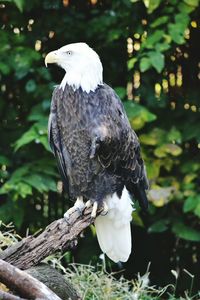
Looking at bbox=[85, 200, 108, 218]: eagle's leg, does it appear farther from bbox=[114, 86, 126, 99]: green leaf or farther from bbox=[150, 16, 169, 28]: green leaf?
bbox=[150, 16, 169, 28]: green leaf

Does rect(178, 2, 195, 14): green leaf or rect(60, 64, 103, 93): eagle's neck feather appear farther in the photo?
rect(178, 2, 195, 14): green leaf

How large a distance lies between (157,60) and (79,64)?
31.5 inches

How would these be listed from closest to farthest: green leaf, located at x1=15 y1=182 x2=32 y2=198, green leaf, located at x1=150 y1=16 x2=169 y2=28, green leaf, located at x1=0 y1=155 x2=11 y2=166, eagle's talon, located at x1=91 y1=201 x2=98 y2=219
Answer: eagle's talon, located at x1=91 y1=201 x2=98 y2=219
green leaf, located at x1=15 y1=182 x2=32 y2=198
green leaf, located at x1=150 y1=16 x2=169 y2=28
green leaf, located at x1=0 y1=155 x2=11 y2=166

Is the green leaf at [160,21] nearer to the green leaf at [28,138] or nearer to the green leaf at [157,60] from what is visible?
the green leaf at [157,60]

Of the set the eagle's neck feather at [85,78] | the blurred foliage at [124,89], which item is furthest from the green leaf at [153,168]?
the eagle's neck feather at [85,78]

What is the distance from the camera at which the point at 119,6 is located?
5484 millimetres

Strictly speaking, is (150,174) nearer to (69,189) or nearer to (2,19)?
(69,189)

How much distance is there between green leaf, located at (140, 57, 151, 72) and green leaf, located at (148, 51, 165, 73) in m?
0.02

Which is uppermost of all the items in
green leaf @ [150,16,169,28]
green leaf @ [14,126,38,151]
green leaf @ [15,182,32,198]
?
green leaf @ [150,16,169,28]

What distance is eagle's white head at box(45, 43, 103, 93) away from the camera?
14.2 ft

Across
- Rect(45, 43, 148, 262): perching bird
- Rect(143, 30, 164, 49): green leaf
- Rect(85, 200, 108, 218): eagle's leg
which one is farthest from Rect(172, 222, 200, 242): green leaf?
Rect(143, 30, 164, 49): green leaf

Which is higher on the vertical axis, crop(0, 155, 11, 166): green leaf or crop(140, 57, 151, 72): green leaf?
crop(140, 57, 151, 72): green leaf

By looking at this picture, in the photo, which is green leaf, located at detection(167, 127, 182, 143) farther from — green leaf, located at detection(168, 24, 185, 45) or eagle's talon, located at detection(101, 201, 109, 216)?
eagle's talon, located at detection(101, 201, 109, 216)

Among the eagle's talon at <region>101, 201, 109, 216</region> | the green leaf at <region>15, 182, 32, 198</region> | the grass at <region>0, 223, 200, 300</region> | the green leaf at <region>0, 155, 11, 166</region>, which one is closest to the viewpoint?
the eagle's talon at <region>101, 201, 109, 216</region>
